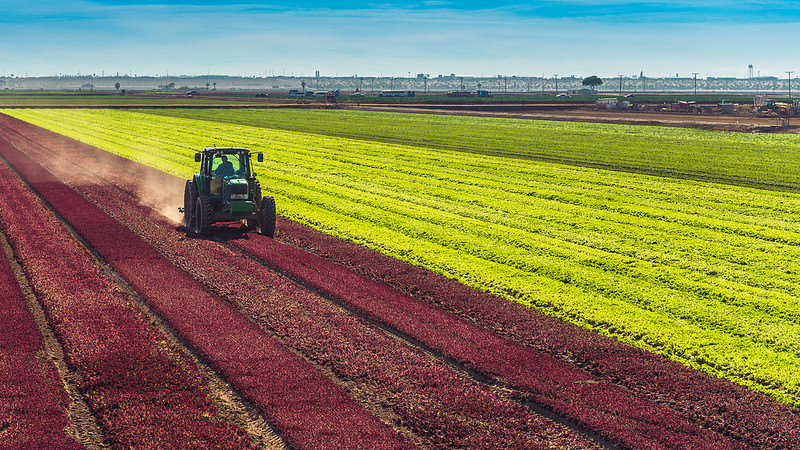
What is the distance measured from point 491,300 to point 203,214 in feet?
28.8

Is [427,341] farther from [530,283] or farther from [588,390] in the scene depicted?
[530,283]

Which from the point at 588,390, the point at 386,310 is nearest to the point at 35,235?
the point at 386,310

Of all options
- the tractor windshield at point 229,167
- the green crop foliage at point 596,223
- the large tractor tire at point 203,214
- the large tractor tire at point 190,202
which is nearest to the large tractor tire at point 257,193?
the tractor windshield at point 229,167

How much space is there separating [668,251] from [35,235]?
1695 centimetres

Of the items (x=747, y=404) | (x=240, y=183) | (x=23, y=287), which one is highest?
(x=240, y=183)

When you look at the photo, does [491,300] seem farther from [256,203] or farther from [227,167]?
[227,167]

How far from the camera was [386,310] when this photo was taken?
14086 millimetres

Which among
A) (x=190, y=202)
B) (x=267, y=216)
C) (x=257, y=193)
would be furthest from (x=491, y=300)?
(x=190, y=202)

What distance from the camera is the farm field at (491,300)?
392 inches

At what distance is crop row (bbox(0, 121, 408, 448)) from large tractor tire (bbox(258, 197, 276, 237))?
3214 millimetres

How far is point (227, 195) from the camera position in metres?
19.8

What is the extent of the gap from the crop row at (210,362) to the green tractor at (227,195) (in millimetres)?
2329

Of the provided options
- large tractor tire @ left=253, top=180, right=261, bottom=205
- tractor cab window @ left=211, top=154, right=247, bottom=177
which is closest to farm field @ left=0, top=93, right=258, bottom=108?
tractor cab window @ left=211, top=154, right=247, bottom=177

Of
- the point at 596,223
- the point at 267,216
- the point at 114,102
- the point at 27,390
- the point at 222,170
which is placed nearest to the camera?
the point at 27,390
